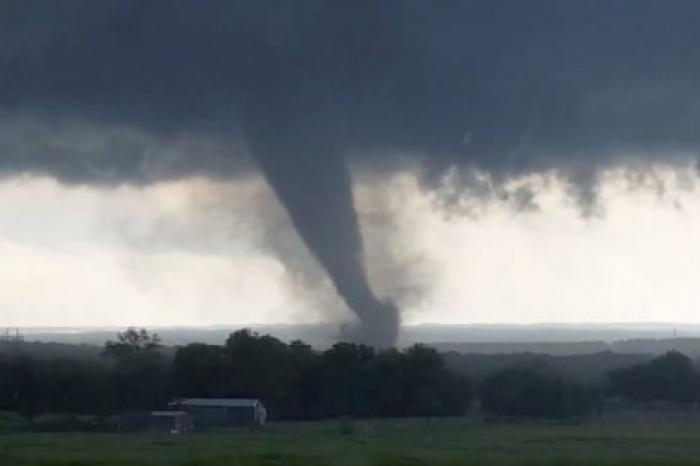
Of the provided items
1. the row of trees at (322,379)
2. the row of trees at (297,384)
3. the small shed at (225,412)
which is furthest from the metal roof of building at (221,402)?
the row of trees at (322,379)

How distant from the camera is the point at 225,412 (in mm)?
85688

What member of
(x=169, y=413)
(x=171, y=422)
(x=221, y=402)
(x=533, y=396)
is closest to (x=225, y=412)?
(x=169, y=413)

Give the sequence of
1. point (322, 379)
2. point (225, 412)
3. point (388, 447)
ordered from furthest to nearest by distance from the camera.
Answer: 1. point (322, 379)
2. point (225, 412)
3. point (388, 447)

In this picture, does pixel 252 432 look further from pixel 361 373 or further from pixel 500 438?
pixel 361 373

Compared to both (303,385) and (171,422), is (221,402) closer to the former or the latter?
(303,385)

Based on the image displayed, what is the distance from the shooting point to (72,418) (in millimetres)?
81375

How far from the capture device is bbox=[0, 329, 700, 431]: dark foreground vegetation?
92.1 metres

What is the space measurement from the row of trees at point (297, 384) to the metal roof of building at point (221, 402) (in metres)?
1.54

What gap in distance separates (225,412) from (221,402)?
14.3 ft

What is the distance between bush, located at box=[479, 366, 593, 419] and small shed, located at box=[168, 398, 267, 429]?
44.4ft

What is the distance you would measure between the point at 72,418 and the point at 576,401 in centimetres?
2937

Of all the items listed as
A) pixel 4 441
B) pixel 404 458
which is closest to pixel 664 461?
pixel 404 458

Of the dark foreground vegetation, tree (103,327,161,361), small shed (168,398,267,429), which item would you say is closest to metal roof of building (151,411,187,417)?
small shed (168,398,267,429)

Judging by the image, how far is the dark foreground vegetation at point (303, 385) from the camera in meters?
92.1
